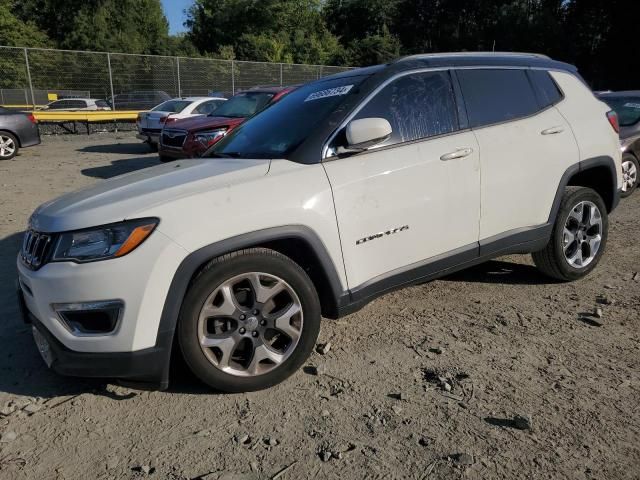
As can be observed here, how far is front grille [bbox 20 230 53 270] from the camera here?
2.62 meters

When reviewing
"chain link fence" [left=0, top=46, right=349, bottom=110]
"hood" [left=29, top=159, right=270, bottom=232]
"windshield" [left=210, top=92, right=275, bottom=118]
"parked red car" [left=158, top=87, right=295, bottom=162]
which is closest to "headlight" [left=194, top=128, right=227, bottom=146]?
"parked red car" [left=158, top=87, right=295, bottom=162]

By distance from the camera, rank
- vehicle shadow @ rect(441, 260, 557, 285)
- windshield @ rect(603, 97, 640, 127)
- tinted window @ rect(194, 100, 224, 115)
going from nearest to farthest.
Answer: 1. vehicle shadow @ rect(441, 260, 557, 285)
2. windshield @ rect(603, 97, 640, 127)
3. tinted window @ rect(194, 100, 224, 115)

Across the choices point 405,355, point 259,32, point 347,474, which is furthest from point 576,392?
point 259,32

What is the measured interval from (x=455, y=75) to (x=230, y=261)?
6.83 ft

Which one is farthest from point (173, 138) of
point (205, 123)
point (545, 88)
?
point (545, 88)

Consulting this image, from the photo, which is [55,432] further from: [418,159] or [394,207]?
[418,159]

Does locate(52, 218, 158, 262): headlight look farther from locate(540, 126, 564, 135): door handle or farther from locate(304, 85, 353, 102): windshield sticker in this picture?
locate(540, 126, 564, 135): door handle

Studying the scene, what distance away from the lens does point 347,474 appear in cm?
224

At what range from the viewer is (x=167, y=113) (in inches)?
545

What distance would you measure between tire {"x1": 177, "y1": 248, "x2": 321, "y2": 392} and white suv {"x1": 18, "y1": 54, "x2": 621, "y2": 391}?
1 centimetres

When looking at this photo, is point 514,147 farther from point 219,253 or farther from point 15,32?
point 15,32

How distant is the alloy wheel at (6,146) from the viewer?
1237cm

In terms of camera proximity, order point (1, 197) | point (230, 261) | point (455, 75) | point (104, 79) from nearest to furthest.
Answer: point (230, 261), point (455, 75), point (1, 197), point (104, 79)

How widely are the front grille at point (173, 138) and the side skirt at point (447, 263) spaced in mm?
7144
